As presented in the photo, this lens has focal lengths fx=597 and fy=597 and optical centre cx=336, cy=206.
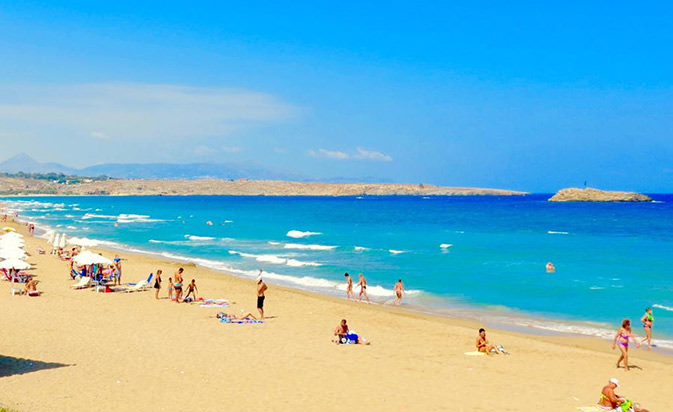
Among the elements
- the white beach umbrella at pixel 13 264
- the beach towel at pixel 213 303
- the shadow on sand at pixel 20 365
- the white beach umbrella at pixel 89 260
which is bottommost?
the shadow on sand at pixel 20 365

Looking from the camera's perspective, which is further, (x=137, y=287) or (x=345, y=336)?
(x=137, y=287)

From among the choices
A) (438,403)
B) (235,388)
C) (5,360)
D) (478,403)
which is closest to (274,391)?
(235,388)

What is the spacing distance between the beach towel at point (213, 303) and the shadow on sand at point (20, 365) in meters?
7.82

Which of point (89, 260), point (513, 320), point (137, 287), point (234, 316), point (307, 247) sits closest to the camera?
point (234, 316)

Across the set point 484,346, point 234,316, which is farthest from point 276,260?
point 484,346

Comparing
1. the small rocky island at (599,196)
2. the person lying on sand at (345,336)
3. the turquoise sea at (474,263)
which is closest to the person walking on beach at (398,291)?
the turquoise sea at (474,263)

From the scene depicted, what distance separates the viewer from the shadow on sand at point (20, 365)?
11.4 metres

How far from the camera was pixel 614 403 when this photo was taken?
10336 millimetres

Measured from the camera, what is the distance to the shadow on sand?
11359mm

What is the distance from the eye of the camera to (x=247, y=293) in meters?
23.1

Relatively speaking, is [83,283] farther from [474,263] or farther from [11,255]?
[474,263]

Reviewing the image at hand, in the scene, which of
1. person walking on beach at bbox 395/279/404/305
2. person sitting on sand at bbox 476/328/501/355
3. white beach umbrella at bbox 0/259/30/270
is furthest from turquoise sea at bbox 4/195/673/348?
white beach umbrella at bbox 0/259/30/270

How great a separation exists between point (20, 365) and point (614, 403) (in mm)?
11172

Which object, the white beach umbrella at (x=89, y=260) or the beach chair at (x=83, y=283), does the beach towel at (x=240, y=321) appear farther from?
the beach chair at (x=83, y=283)
